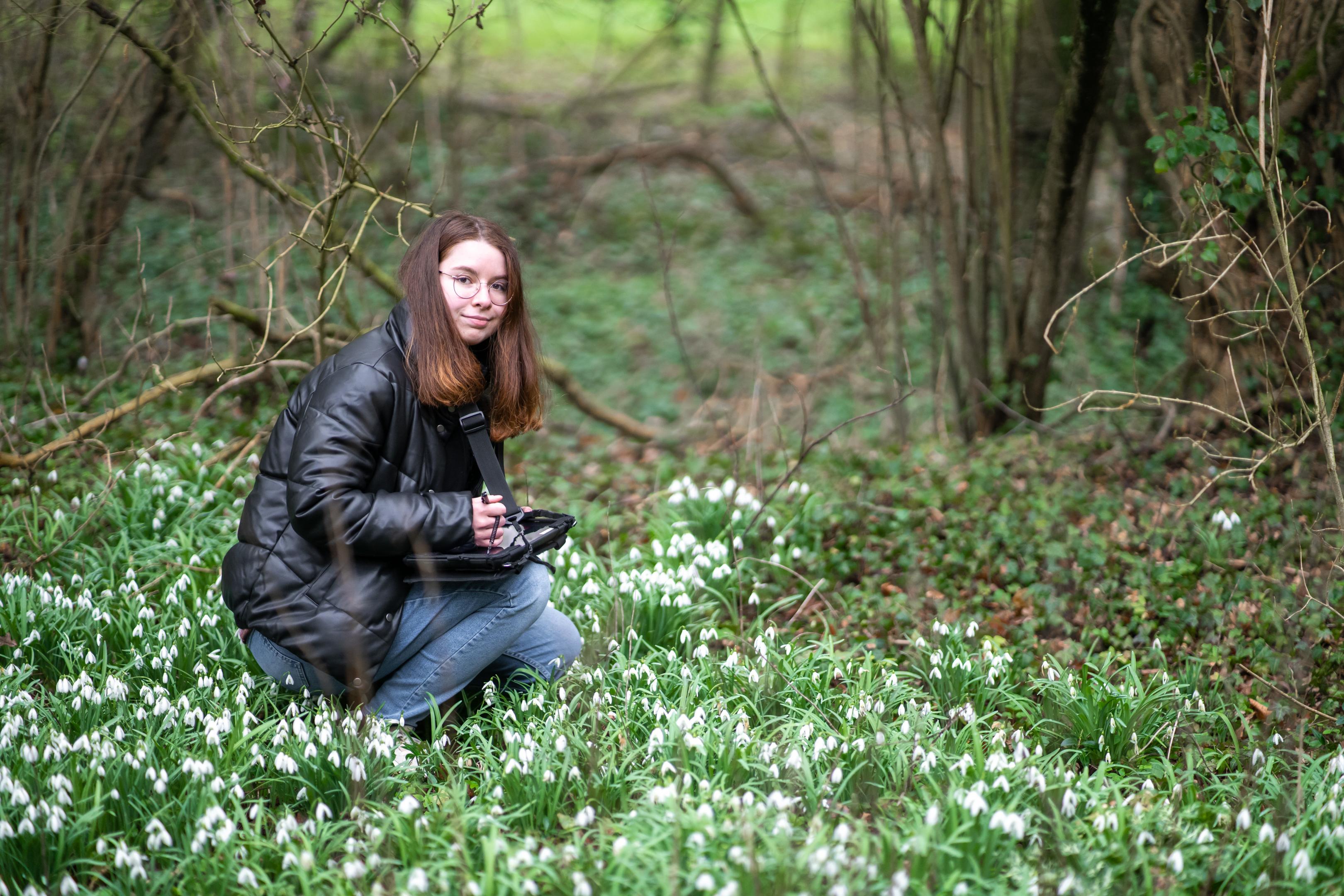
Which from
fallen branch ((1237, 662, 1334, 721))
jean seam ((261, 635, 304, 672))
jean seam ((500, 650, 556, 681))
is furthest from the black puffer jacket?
fallen branch ((1237, 662, 1334, 721))

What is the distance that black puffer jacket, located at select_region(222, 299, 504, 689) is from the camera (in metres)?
2.71

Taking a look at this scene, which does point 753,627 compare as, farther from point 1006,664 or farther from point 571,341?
point 571,341

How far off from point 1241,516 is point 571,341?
6.22 metres

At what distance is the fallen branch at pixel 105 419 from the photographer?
14.5ft

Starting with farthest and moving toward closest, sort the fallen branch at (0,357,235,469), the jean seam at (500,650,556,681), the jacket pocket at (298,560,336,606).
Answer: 1. the fallen branch at (0,357,235,469)
2. the jean seam at (500,650,556,681)
3. the jacket pocket at (298,560,336,606)

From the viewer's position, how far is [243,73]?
668 cm

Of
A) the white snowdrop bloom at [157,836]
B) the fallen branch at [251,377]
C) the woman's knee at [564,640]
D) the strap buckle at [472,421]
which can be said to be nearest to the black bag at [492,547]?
the strap buckle at [472,421]

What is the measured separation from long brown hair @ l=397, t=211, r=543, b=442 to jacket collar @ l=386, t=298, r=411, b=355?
0.6 inches

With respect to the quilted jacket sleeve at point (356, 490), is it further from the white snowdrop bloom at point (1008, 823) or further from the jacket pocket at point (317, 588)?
the white snowdrop bloom at point (1008, 823)

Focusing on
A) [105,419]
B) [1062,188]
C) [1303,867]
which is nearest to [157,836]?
[1303,867]

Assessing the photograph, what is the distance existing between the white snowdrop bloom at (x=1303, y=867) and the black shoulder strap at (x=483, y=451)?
2.11 m

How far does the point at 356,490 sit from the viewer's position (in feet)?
9.00

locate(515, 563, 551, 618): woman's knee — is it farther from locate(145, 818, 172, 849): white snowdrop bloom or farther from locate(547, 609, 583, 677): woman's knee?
locate(145, 818, 172, 849): white snowdrop bloom

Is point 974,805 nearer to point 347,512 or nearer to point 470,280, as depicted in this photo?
point 347,512
